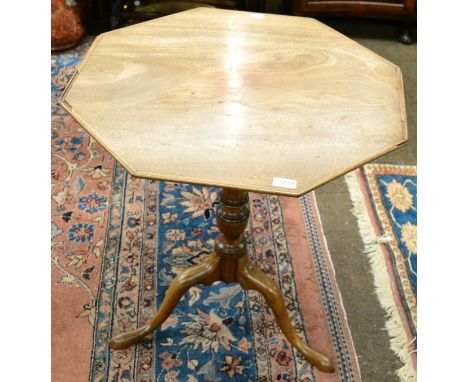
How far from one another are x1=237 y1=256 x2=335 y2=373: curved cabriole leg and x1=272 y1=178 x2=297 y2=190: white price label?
0.46 m

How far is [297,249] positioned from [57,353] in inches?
28.5

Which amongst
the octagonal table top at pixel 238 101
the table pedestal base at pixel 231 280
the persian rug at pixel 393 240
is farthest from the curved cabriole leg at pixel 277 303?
the octagonal table top at pixel 238 101

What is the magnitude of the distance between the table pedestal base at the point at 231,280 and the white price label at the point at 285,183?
0.33 m

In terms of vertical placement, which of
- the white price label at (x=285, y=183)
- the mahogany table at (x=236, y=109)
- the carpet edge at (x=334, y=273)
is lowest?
the carpet edge at (x=334, y=273)

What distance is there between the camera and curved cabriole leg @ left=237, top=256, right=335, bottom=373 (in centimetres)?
141

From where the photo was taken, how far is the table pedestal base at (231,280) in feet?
4.39

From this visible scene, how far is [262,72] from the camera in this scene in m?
1.24

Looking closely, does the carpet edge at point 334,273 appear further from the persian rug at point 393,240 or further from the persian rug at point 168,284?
the persian rug at point 393,240

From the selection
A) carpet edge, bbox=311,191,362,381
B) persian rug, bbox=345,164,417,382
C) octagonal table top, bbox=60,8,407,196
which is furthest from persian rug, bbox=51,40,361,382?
octagonal table top, bbox=60,8,407,196

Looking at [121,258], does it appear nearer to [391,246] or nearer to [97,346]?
[97,346]

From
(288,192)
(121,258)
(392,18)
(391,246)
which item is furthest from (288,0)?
(288,192)

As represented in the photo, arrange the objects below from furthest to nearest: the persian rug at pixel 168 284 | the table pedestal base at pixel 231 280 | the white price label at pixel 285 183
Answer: the persian rug at pixel 168 284
the table pedestal base at pixel 231 280
the white price label at pixel 285 183

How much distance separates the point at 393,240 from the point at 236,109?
89 centimetres

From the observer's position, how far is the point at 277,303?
4.63ft
